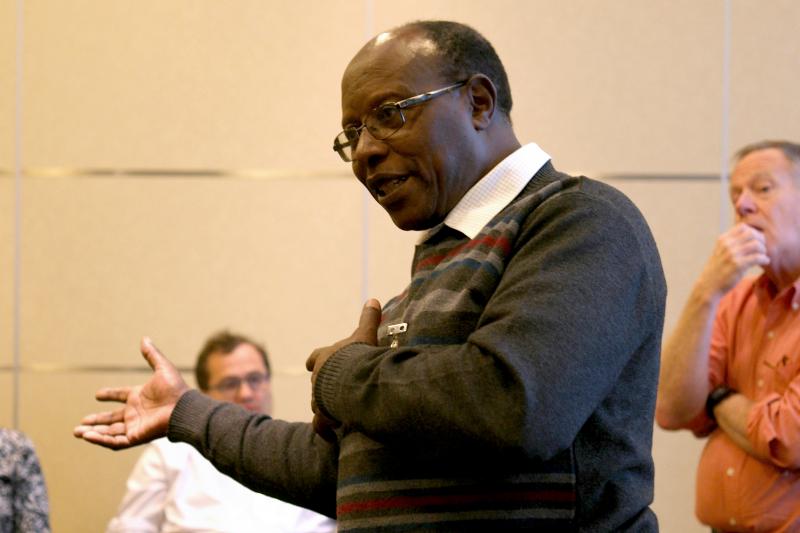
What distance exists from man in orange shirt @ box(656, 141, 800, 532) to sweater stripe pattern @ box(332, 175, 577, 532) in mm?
1200

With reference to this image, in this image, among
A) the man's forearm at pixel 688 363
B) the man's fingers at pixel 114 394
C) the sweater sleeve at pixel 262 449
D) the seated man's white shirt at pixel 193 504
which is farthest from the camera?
the seated man's white shirt at pixel 193 504

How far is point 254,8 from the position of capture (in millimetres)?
3871

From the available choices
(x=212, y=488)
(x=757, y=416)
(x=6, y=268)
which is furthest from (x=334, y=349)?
(x=6, y=268)

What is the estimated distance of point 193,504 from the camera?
10.8 ft

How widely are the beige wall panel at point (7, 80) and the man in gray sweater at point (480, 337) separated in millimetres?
2615

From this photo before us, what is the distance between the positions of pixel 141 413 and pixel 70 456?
223 cm

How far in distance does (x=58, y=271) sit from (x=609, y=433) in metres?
2.92

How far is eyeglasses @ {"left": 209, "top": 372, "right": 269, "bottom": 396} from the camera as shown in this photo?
3.49 m

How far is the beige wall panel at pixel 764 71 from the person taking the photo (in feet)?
12.6

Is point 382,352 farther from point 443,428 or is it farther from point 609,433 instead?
point 609,433

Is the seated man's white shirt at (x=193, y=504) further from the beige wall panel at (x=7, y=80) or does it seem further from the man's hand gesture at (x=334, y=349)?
the man's hand gesture at (x=334, y=349)

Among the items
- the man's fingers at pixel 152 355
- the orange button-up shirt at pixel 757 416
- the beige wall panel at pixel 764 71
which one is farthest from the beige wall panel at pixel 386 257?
the man's fingers at pixel 152 355

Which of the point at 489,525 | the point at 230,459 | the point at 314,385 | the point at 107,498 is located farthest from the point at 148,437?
the point at 107,498

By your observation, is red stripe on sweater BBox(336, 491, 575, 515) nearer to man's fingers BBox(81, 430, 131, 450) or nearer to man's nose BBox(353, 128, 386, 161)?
man's nose BBox(353, 128, 386, 161)
